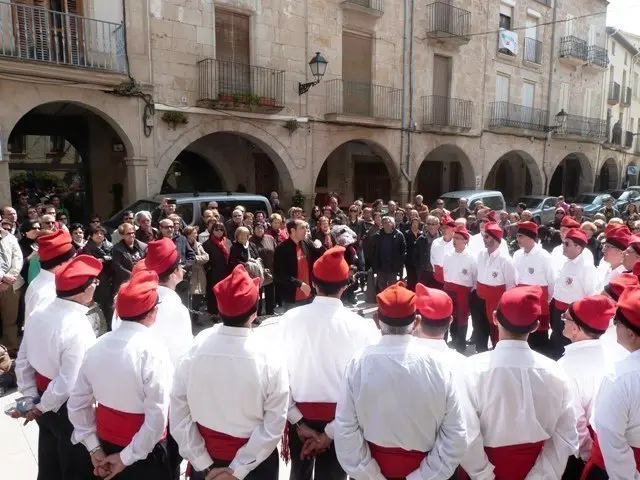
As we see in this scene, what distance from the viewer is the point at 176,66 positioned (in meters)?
11.9

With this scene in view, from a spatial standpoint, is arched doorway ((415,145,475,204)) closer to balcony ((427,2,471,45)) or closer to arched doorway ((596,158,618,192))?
balcony ((427,2,471,45))

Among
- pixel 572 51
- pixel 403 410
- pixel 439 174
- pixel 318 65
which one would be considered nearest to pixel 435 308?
pixel 403 410

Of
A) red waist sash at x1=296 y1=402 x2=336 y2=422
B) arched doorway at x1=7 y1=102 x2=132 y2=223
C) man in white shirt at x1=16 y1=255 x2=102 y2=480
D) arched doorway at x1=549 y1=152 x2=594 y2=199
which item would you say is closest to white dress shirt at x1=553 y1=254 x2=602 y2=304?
red waist sash at x1=296 y1=402 x2=336 y2=422

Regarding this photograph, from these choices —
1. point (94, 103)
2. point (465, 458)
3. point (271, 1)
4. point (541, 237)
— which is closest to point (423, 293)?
point (465, 458)

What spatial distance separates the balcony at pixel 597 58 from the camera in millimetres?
23888

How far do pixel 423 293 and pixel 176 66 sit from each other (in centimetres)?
1088

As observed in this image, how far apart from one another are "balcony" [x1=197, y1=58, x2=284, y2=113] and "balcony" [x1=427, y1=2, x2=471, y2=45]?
258 inches

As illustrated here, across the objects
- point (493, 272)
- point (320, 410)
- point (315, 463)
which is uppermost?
point (493, 272)

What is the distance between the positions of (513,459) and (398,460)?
0.60 metres

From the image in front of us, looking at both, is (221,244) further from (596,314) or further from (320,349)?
(596,314)

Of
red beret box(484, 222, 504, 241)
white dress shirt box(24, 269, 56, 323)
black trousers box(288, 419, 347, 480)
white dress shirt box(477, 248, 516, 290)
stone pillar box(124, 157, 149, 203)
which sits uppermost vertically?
stone pillar box(124, 157, 149, 203)

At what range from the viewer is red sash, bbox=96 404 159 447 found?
106 inches

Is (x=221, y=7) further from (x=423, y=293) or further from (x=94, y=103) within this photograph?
(x=423, y=293)

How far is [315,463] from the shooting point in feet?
10.3
